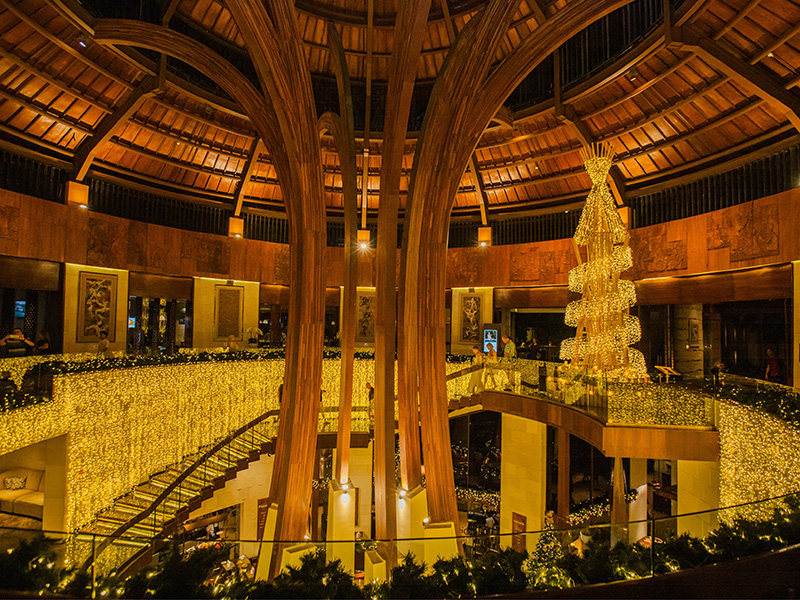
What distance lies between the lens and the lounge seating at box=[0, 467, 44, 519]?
10.5 metres

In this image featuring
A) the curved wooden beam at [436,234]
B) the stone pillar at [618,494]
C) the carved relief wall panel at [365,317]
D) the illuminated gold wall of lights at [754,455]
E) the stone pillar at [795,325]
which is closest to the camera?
the illuminated gold wall of lights at [754,455]

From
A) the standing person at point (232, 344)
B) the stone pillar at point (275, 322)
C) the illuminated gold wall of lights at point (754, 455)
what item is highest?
the stone pillar at point (275, 322)

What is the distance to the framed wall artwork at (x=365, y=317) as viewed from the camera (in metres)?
16.4

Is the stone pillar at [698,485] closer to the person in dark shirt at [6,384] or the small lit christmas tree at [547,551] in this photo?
the small lit christmas tree at [547,551]

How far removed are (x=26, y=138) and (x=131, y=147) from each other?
2.48 meters

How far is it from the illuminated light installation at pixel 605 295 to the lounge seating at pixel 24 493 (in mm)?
12451

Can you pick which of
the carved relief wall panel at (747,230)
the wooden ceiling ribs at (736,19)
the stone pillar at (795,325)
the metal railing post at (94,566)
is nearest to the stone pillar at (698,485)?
the stone pillar at (795,325)

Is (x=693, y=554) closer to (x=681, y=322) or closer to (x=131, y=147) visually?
(x=681, y=322)

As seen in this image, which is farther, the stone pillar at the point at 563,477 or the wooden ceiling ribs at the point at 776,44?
the stone pillar at the point at 563,477

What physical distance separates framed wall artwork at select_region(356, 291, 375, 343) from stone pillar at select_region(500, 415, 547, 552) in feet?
18.7

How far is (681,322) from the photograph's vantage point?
42.7 feet

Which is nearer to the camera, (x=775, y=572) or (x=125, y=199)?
(x=775, y=572)

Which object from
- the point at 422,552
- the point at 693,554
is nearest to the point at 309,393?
the point at 422,552

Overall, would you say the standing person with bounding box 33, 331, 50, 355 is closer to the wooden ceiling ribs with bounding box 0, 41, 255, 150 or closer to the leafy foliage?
the wooden ceiling ribs with bounding box 0, 41, 255, 150
